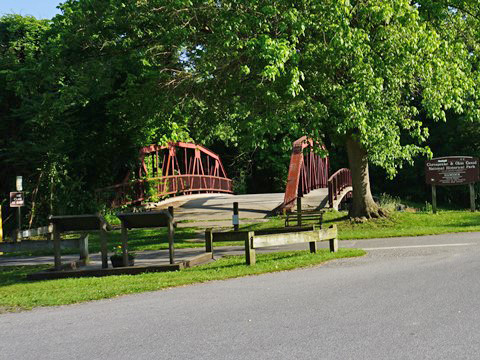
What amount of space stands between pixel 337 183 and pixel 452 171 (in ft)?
22.1

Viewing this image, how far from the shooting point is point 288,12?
1338 cm

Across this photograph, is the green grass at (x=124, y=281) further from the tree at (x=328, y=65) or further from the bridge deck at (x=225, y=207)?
the bridge deck at (x=225, y=207)

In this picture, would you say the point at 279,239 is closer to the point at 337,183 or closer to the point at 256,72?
the point at 256,72

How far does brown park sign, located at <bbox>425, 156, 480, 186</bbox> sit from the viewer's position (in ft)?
70.1

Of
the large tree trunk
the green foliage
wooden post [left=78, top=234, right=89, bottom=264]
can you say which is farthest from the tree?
wooden post [left=78, top=234, right=89, bottom=264]

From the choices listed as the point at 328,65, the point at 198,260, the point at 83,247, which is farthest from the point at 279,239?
the point at 328,65

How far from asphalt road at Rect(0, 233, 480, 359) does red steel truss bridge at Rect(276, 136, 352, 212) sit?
32.0ft

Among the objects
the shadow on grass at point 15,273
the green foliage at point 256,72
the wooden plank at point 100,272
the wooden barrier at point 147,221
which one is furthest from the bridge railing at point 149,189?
the wooden barrier at point 147,221

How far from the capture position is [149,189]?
1116 inches

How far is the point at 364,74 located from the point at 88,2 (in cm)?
869

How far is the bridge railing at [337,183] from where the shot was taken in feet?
77.1

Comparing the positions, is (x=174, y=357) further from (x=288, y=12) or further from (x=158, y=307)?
(x=288, y=12)

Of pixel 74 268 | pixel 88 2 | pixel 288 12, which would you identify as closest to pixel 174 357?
pixel 74 268

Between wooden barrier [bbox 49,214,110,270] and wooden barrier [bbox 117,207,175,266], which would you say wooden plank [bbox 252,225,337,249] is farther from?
wooden barrier [bbox 49,214,110,270]
